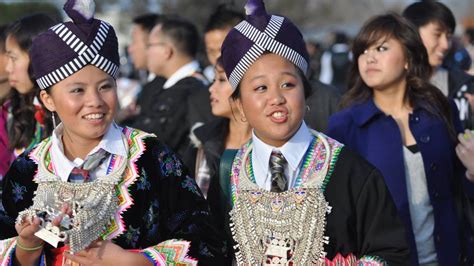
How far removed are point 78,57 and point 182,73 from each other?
14.2 ft

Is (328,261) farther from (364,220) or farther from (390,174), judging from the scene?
(390,174)

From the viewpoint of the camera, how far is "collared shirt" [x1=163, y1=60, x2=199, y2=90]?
7461 mm

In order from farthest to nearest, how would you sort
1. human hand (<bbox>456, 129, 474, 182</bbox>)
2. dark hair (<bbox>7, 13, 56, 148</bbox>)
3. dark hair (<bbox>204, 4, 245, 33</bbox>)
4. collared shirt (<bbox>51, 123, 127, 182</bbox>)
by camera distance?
dark hair (<bbox>204, 4, 245, 33</bbox>)
dark hair (<bbox>7, 13, 56, 148</bbox>)
human hand (<bbox>456, 129, 474, 182</bbox>)
collared shirt (<bbox>51, 123, 127, 182</bbox>)

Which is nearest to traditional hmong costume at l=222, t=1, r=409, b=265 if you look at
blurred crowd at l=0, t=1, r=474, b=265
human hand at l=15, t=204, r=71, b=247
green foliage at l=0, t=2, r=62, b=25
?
blurred crowd at l=0, t=1, r=474, b=265

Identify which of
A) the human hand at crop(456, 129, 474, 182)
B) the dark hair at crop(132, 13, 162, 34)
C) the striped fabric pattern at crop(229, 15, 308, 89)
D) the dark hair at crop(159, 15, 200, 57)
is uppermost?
the dark hair at crop(132, 13, 162, 34)

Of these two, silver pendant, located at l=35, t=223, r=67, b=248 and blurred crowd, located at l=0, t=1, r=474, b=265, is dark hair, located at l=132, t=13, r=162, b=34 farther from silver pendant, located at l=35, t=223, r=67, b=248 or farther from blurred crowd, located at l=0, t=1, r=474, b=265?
silver pendant, located at l=35, t=223, r=67, b=248

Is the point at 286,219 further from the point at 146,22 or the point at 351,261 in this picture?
the point at 146,22

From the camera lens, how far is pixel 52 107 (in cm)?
345

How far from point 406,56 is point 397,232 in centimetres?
166

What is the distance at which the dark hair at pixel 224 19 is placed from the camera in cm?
659

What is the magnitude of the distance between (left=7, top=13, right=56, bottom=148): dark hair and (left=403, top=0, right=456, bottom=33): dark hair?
275cm

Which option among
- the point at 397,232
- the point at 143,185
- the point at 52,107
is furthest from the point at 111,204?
the point at 397,232

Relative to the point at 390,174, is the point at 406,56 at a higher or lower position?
higher

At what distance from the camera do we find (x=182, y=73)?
758cm
